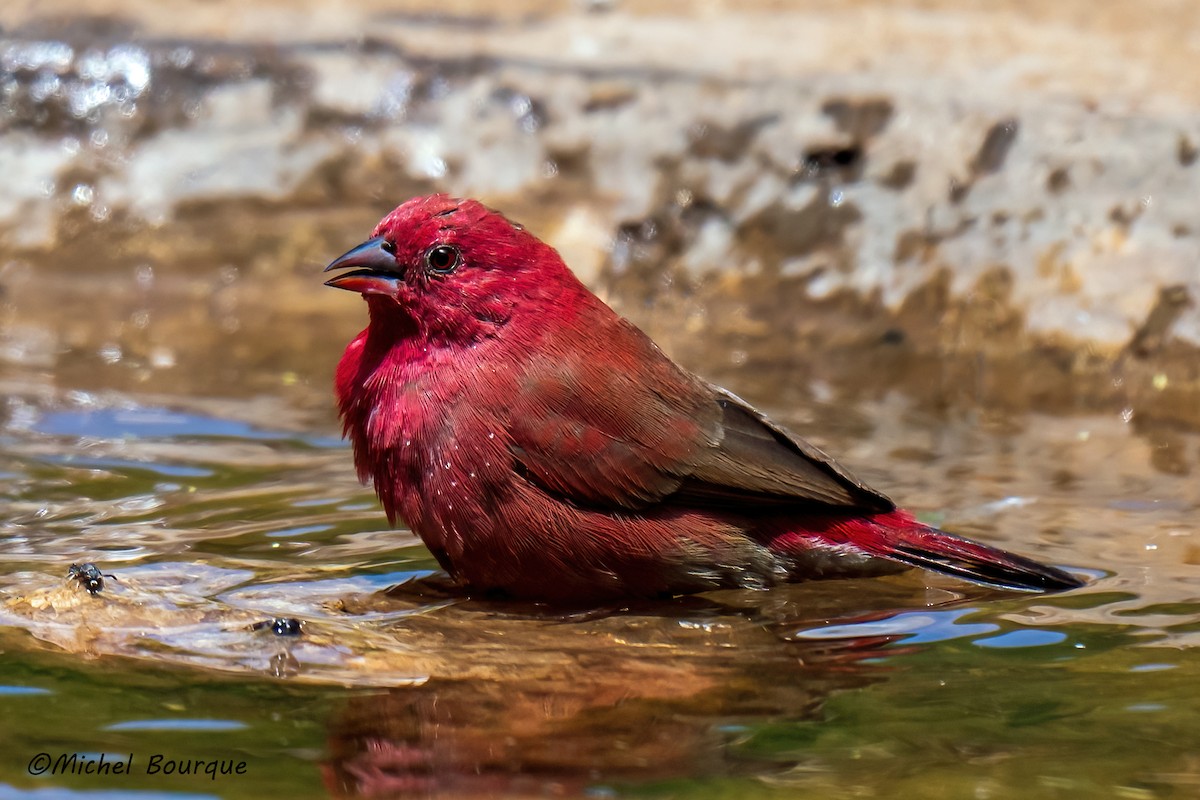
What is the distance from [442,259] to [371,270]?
0.20 metres

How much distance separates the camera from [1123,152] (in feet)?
22.6

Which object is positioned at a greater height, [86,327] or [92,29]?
[92,29]

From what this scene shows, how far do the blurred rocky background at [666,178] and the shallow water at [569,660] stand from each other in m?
1.43

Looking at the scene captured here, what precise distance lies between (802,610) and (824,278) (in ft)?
10.8

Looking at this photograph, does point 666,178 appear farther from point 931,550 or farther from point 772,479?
point 931,550

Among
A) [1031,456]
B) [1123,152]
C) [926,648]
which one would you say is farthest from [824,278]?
[926,648]

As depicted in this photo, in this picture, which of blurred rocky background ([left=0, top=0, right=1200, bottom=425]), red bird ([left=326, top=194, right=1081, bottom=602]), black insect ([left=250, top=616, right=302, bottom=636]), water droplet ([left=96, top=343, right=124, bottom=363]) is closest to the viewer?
black insect ([left=250, top=616, right=302, bottom=636])

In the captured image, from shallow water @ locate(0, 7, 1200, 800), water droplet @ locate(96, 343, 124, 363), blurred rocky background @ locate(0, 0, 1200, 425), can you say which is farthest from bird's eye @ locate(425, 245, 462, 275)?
water droplet @ locate(96, 343, 124, 363)

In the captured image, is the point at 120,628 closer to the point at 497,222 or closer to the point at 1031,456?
the point at 497,222

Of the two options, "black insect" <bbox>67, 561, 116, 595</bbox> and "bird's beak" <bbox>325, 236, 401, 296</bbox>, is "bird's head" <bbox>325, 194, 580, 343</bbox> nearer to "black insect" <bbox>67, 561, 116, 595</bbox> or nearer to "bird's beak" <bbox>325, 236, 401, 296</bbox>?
"bird's beak" <bbox>325, 236, 401, 296</bbox>

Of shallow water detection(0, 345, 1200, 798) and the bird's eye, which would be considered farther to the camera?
the bird's eye

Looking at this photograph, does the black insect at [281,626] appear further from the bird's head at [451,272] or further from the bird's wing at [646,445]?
the bird's head at [451,272]

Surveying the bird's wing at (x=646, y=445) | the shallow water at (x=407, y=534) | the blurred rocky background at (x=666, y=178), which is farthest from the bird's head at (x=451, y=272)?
the blurred rocky background at (x=666, y=178)

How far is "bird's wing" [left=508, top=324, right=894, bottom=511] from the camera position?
4.36m
